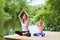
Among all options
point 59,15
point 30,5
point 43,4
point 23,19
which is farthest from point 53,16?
point 23,19

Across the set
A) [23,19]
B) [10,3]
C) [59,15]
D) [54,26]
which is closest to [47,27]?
[54,26]

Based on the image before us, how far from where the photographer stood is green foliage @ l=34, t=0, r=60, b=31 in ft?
15.0

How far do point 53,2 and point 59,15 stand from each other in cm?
34

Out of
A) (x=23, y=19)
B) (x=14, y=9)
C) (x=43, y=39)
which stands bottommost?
(x=43, y=39)

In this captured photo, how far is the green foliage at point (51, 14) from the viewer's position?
4.58 metres

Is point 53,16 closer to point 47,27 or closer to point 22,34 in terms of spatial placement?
point 47,27

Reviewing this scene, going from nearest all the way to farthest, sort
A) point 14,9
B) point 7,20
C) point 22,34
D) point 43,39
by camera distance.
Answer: point 43,39 → point 22,34 → point 7,20 → point 14,9

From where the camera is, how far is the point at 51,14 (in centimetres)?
462

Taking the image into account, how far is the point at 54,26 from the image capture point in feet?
15.7

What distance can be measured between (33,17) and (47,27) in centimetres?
44

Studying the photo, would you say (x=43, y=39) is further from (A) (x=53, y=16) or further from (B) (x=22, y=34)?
(A) (x=53, y=16)

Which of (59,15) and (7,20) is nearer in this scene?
(59,15)

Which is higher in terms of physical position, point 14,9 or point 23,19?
point 14,9

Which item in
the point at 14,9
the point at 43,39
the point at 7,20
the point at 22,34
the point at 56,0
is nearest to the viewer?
the point at 43,39
